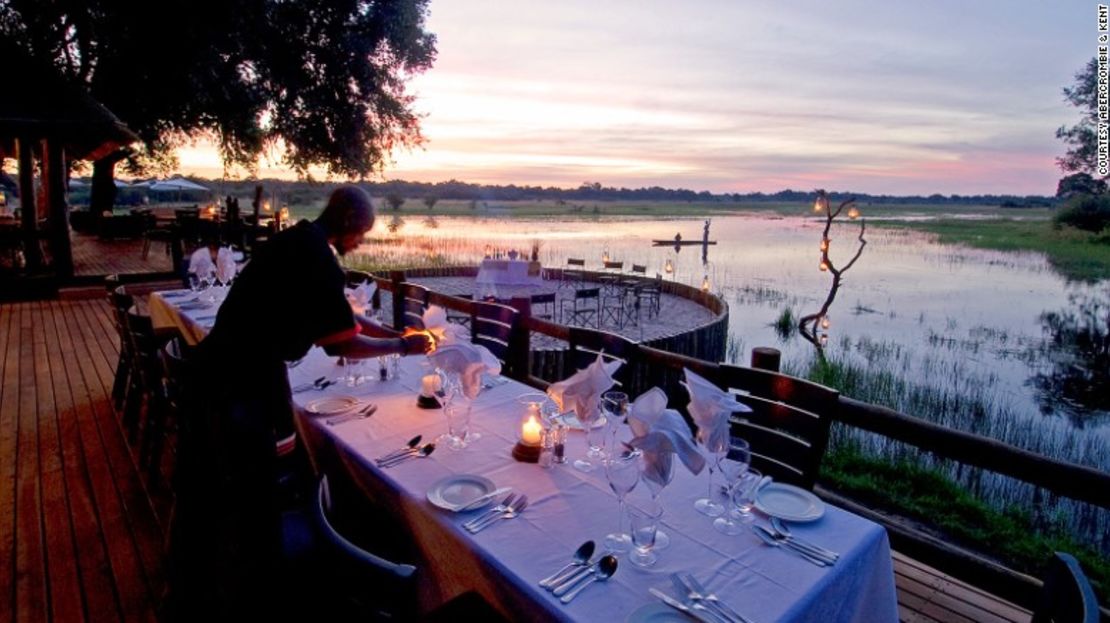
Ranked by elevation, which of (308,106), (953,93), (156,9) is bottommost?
(308,106)

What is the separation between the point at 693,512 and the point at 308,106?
14.8 metres

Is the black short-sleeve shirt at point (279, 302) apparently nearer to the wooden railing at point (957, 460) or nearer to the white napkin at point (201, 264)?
the wooden railing at point (957, 460)

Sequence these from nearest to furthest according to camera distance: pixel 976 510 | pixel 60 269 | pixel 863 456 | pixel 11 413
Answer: pixel 11 413, pixel 976 510, pixel 863 456, pixel 60 269

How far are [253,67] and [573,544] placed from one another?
15.2 metres

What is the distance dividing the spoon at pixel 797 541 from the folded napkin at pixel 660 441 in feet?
1.04

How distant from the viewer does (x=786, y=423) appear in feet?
7.91

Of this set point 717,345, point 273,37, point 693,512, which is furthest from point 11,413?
point 273,37

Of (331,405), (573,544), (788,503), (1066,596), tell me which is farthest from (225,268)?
(1066,596)

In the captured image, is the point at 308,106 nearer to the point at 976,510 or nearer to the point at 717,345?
the point at 717,345

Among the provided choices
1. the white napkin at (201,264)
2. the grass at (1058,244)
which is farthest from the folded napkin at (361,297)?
the grass at (1058,244)

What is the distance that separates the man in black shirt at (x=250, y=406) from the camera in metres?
1.96

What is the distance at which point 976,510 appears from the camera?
5.52 m

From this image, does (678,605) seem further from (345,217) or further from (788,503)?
(345,217)

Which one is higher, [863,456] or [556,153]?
[556,153]
